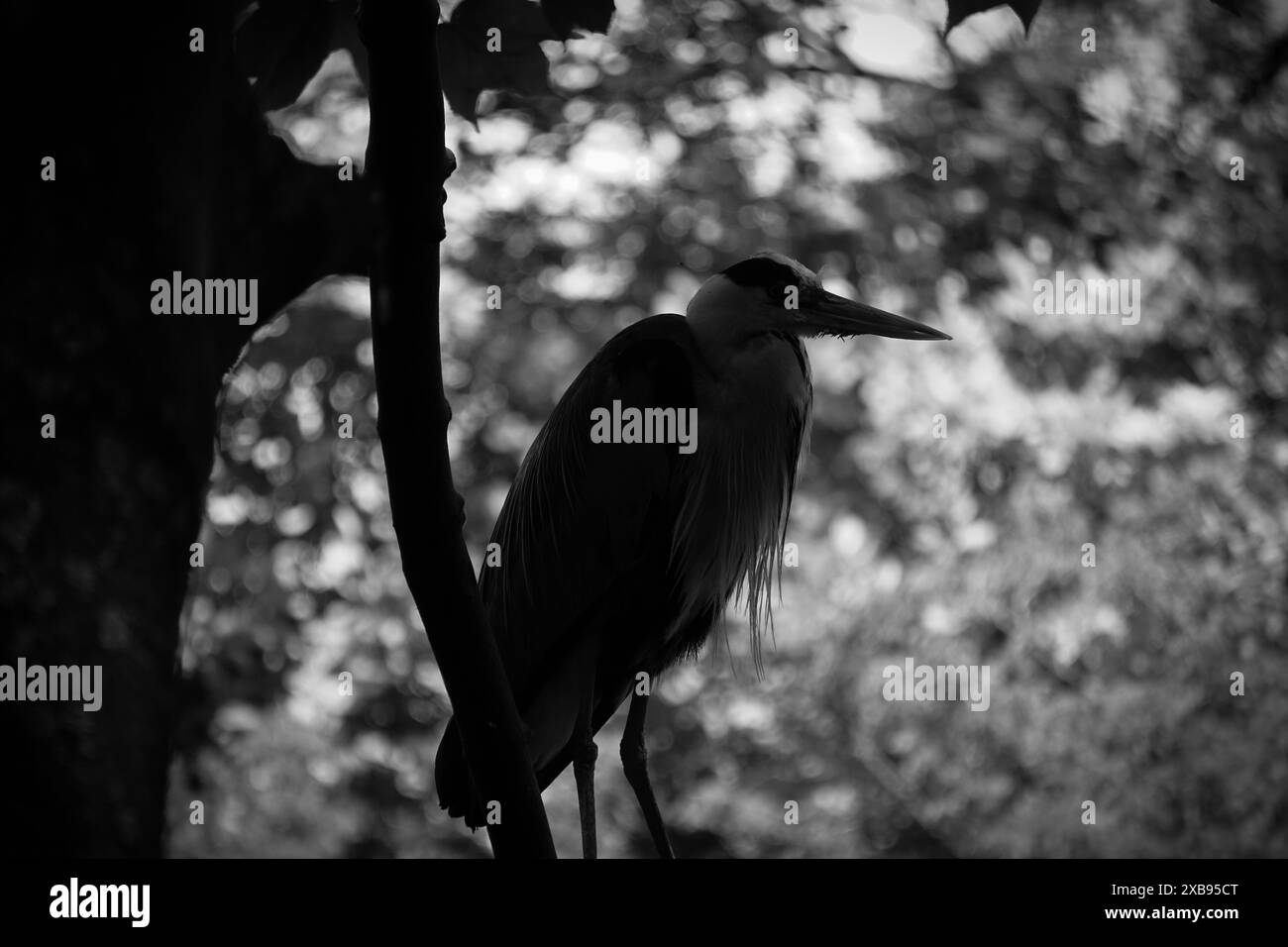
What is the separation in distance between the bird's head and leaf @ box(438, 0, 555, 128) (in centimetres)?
115

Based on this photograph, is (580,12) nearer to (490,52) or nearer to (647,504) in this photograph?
(490,52)

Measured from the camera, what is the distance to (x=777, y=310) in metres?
2.90

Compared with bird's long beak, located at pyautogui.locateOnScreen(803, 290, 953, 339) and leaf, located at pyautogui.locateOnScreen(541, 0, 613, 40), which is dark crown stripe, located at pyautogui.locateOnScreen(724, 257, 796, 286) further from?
leaf, located at pyautogui.locateOnScreen(541, 0, 613, 40)

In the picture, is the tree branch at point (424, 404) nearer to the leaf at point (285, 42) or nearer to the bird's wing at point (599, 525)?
the leaf at point (285, 42)

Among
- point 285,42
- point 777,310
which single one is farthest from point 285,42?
point 777,310

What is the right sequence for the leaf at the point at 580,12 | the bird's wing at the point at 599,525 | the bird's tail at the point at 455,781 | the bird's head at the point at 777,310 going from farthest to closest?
the bird's head at the point at 777,310 → the bird's wing at the point at 599,525 → the bird's tail at the point at 455,781 → the leaf at the point at 580,12

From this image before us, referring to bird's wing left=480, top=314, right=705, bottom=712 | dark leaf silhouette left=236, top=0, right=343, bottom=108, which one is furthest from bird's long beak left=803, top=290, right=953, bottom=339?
dark leaf silhouette left=236, top=0, right=343, bottom=108

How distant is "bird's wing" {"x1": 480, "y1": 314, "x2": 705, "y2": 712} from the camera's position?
8.77 feet

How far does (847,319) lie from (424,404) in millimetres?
1665

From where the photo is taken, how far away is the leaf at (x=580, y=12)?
5.01 feet

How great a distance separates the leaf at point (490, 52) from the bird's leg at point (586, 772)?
1.35 metres

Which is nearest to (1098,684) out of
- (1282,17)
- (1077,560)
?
(1077,560)

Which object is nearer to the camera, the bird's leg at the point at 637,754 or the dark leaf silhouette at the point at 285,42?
the dark leaf silhouette at the point at 285,42

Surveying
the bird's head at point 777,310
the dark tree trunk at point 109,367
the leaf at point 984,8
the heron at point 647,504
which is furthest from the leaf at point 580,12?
the bird's head at point 777,310
